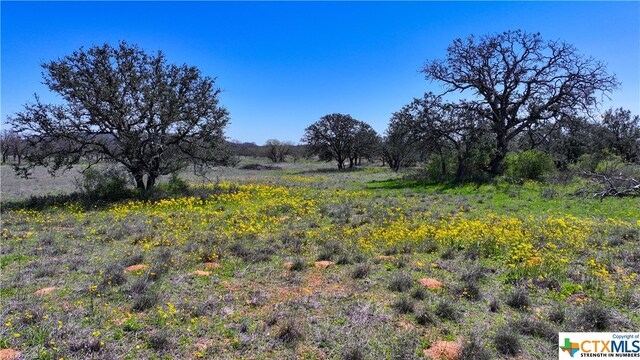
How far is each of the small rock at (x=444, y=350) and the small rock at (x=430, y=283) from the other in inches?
70.4

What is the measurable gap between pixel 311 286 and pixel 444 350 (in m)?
2.69

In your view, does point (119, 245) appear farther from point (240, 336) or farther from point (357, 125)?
point (357, 125)

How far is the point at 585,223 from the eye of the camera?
11.3m

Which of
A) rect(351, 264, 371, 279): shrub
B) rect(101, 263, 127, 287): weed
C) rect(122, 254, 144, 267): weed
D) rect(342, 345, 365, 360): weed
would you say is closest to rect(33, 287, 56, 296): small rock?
rect(101, 263, 127, 287): weed

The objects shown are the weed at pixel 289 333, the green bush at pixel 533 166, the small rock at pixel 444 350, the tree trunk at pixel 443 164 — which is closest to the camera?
the small rock at pixel 444 350

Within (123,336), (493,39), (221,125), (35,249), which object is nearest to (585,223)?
(123,336)

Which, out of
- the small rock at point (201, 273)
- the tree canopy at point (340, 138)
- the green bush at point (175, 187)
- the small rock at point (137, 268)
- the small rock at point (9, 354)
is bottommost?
the small rock at point (201, 273)

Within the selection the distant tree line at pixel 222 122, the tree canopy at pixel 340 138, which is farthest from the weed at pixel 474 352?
the tree canopy at pixel 340 138

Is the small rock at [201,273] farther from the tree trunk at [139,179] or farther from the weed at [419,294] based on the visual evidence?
the tree trunk at [139,179]

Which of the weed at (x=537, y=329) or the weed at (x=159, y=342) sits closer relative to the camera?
the weed at (x=159, y=342)

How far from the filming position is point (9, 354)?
4.13m

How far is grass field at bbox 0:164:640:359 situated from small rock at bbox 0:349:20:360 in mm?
113

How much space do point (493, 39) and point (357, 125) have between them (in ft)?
91.8

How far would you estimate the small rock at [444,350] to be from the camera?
4383mm
